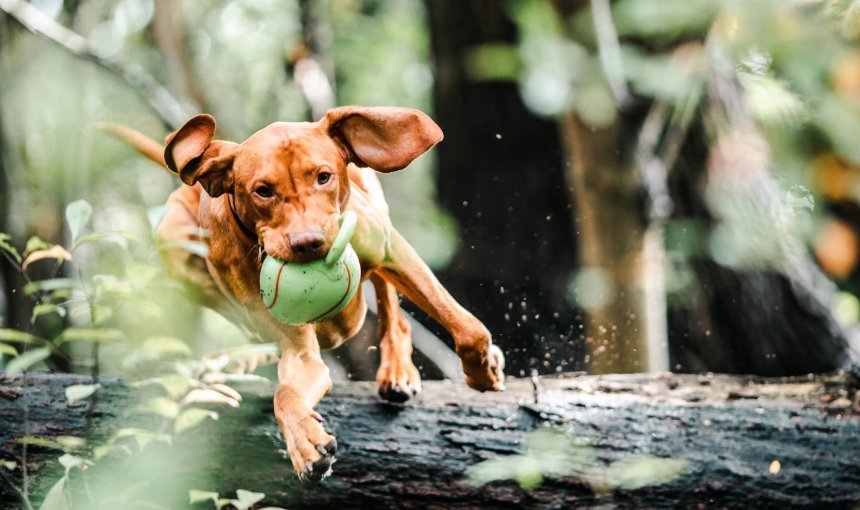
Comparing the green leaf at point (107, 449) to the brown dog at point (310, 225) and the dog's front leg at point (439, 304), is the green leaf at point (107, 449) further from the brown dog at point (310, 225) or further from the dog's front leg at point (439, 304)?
the dog's front leg at point (439, 304)

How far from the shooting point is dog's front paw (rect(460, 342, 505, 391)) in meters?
3.47

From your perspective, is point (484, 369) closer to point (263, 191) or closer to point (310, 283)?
point (310, 283)

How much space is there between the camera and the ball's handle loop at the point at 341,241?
2650 millimetres

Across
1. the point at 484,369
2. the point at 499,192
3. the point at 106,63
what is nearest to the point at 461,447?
the point at 484,369

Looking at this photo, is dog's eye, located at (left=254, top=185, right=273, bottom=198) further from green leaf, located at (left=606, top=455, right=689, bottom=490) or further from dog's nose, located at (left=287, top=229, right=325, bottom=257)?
green leaf, located at (left=606, top=455, right=689, bottom=490)

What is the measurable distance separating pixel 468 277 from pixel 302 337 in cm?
303

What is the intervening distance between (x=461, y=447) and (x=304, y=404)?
66 cm

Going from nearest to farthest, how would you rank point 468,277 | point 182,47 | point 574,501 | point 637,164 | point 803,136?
point 803,136
point 574,501
point 637,164
point 468,277
point 182,47

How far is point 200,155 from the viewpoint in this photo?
287cm

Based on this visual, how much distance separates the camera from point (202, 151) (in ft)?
9.37

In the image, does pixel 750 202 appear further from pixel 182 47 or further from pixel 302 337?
pixel 182 47

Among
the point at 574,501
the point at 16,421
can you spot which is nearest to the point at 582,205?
the point at 574,501

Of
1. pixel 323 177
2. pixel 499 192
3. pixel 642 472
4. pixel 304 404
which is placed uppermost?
pixel 499 192

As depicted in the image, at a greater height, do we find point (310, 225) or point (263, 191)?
point (263, 191)
